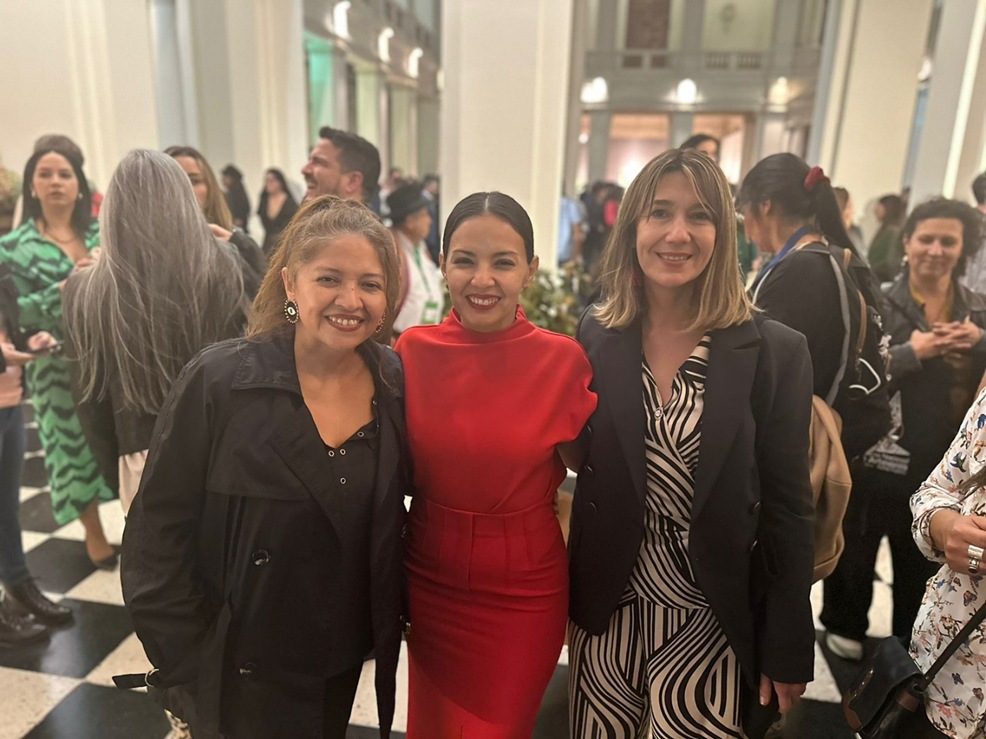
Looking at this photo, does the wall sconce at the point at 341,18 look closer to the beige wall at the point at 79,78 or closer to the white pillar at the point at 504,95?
the beige wall at the point at 79,78

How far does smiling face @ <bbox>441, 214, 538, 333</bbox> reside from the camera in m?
1.42

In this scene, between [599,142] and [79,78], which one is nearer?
[79,78]

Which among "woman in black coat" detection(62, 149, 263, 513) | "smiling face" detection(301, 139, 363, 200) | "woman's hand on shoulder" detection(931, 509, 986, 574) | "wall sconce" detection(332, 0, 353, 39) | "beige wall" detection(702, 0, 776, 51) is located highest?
"beige wall" detection(702, 0, 776, 51)

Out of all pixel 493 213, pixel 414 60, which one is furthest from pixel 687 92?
pixel 493 213

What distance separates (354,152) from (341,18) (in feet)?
39.2

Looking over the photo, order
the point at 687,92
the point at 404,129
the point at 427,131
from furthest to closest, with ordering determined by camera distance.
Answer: the point at 427,131 → the point at 687,92 → the point at 404,129

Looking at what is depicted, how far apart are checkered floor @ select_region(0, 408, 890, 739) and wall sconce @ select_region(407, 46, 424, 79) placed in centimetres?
1938

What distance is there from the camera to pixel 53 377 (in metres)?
3.00

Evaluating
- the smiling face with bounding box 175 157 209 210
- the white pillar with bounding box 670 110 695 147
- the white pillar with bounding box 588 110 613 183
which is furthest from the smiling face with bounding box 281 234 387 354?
the white pillar with bounding box 670 110 695 147

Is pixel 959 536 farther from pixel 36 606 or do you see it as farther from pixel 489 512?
pixel 36 606

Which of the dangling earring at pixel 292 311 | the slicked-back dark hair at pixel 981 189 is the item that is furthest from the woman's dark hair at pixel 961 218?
the dangling earring at pixel 292 311

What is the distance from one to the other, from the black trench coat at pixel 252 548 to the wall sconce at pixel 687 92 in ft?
74.9

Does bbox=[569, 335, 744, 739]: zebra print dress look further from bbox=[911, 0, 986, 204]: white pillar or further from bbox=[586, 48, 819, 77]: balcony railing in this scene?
bbox=[586, 48, 819, 77]: balcony railing

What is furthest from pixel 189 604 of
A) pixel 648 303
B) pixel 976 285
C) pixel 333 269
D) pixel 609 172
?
pixel 609 172
